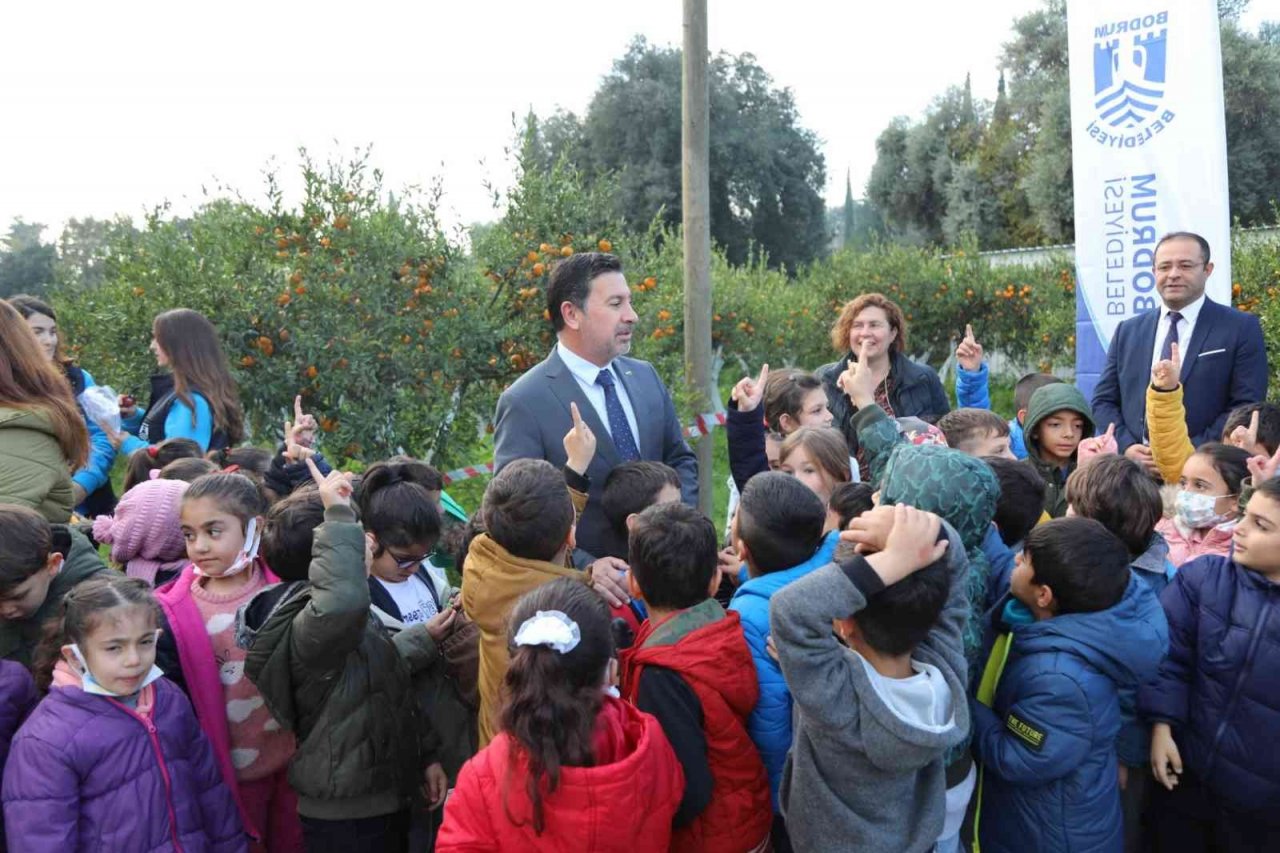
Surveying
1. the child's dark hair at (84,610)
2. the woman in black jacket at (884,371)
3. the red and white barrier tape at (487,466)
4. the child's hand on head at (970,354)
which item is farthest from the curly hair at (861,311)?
the child's dark hair at (84,610)

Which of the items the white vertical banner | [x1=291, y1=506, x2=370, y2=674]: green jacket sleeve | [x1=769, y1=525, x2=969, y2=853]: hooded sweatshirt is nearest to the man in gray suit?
[x1=291, y1=506, x2=370, y2=674]: green jacket sleeve

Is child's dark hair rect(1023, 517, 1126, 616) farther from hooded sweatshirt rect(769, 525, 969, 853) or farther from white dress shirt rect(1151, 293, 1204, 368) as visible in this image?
white dress shirt rect(1151, 293, 1204, 368)

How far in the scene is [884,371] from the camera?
456 centimetres

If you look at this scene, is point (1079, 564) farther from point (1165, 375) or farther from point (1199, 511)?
point (1165, 375)

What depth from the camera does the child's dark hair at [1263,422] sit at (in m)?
3.66

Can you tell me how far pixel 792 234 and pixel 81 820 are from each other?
25535 millimetres

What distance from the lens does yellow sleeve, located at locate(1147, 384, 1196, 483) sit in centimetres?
371

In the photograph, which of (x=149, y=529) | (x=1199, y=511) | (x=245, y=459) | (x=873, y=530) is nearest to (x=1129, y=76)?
(x=1199, y=511)

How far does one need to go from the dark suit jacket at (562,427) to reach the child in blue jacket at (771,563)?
2.52 feet

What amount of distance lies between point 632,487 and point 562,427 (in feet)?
1.66

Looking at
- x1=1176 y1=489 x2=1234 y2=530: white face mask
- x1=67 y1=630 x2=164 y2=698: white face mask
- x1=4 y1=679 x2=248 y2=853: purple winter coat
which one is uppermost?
x1=1176 y1=489 x2=1234 y2=530: white face mask

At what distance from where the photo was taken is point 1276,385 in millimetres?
6707

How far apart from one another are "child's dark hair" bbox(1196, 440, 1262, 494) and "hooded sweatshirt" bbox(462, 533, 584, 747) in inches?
86.1

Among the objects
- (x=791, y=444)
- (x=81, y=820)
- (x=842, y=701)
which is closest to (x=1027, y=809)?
(x=842, y=701)
